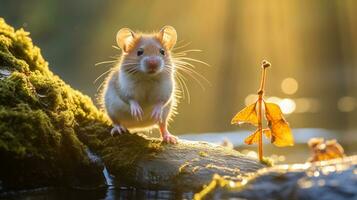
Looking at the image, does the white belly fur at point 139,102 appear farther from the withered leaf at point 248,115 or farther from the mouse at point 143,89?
the withered leaf at point 248,115

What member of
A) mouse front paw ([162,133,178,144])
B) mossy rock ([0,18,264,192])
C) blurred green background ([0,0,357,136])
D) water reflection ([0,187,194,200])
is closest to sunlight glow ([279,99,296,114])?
blurred green background ([0,0,357,136])

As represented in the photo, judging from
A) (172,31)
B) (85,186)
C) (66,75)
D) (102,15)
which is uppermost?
(102,15)

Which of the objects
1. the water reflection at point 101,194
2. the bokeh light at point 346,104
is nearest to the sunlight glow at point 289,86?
the bokeh light at point 346,104

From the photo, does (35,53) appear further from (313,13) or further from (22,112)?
(313,13)

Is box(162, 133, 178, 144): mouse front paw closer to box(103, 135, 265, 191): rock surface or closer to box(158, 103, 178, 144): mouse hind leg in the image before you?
box(158, 103, 178, 144): mouse hind leg

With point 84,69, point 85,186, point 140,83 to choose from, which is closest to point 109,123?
point 140,83
